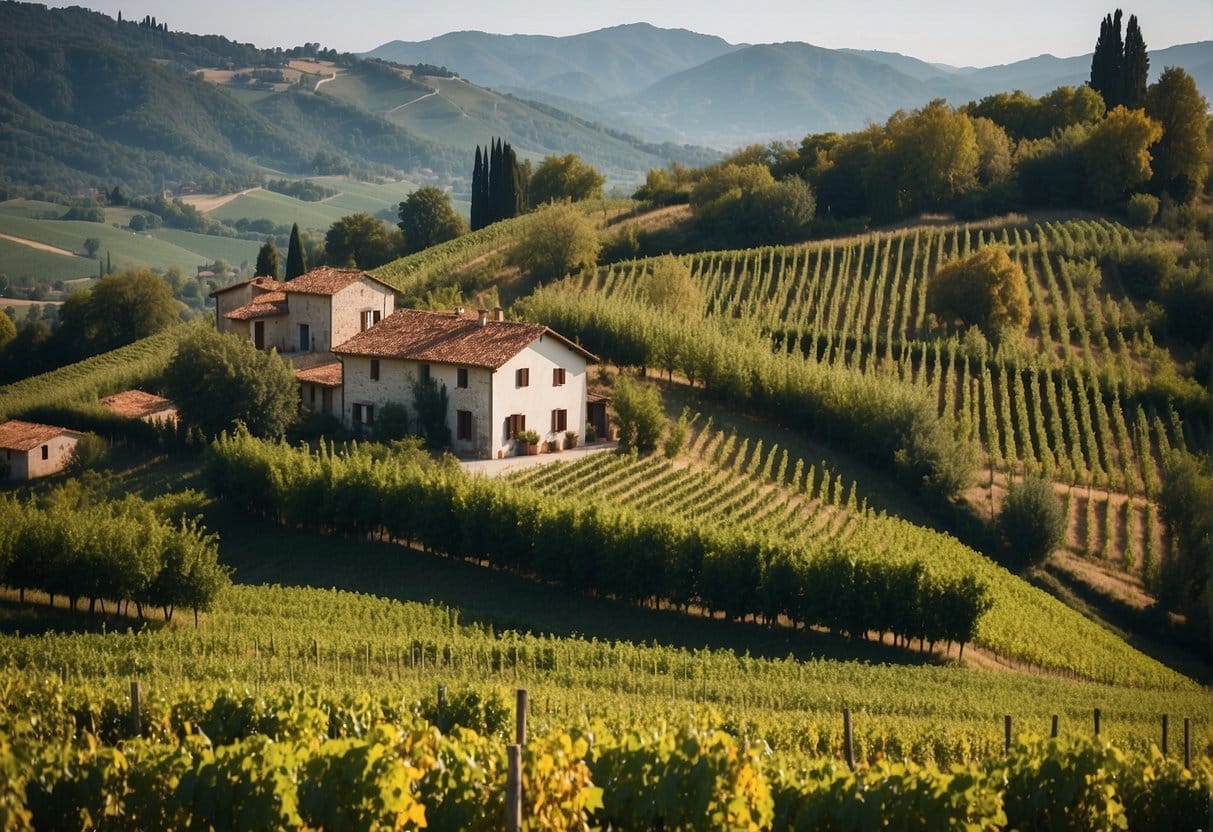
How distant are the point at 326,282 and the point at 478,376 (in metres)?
12.7

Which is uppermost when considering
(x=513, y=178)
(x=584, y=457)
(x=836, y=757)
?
(x=513, y=178)

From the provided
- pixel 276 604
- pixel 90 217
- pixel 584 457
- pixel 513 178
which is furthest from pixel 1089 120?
pixel 90 217

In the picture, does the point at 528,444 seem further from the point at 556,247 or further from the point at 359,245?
the point at 359,245

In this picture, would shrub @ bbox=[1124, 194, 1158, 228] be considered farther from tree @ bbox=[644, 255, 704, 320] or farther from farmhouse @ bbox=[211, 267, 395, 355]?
farmhouse @ bbox=[211, 267, 395, 355]

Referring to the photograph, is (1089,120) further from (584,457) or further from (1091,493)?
(584,457)

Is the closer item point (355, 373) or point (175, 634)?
point (175, 634)

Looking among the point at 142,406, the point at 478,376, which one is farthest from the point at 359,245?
the point at 478,376

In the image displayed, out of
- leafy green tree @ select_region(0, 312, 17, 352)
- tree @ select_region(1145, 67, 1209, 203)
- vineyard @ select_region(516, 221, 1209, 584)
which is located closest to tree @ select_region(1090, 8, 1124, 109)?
tree @ select_region(1145, 67, 1209, 203)

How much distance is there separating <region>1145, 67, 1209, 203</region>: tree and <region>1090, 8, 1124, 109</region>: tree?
6.47m

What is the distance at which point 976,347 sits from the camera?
2226 inches

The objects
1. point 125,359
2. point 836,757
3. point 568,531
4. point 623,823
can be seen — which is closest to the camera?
point 623,823

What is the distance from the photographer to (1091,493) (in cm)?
4644

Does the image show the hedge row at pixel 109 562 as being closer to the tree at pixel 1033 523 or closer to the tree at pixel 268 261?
the tree at pixel 1033 523

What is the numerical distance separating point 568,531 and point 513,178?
182ft
